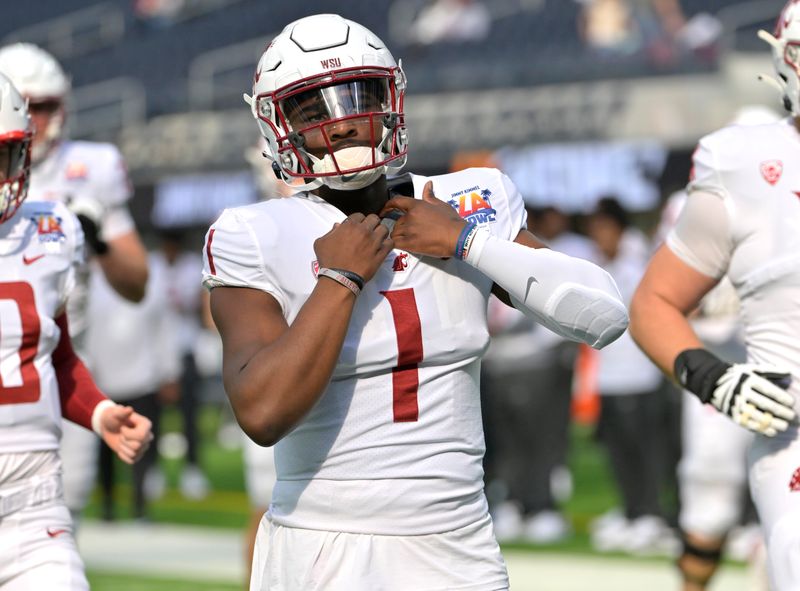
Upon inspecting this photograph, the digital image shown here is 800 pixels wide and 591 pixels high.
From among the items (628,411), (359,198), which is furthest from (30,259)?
(628,411)

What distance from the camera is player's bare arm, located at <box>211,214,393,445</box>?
256cm

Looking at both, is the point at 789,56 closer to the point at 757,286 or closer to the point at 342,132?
the point at 757,286

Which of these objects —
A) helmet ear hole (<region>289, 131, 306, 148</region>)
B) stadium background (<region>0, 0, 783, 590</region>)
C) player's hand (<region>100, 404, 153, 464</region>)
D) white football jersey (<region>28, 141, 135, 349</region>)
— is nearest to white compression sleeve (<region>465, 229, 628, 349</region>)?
helmet ear hole (<region>289, 131, 306, 148</region>)

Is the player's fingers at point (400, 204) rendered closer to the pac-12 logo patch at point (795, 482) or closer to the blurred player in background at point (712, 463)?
the pac-12 logo patch at point (795, 482)

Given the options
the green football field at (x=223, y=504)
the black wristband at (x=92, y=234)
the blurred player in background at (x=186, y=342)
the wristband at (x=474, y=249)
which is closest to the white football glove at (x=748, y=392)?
the wristband at (x=474, y=249)

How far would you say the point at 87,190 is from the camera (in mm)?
5109

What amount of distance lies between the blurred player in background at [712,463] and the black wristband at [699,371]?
1802 millimetres

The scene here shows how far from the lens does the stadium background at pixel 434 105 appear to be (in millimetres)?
12914

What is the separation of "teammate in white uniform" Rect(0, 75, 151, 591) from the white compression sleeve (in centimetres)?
118

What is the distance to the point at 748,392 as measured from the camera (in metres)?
3.26

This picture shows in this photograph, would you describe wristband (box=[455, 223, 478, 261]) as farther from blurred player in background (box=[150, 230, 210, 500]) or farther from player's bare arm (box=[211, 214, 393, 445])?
blurred player in background (box=[150, 230, 210, 500])

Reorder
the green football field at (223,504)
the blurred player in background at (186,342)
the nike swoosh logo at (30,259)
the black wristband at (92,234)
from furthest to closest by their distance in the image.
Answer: the blurred player in background at (186,342)
the green football field at (223,504)
the black wristband at (92,234)
the nike swoosh logo at (30,259)

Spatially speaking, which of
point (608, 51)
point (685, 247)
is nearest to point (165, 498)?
point (608, 51)

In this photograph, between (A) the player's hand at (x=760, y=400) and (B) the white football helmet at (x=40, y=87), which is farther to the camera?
(B) the white football helmet at (x=40, y=87)
